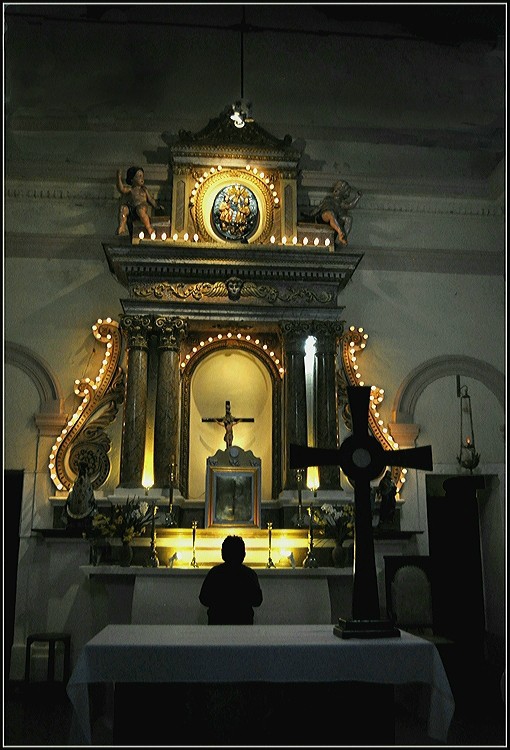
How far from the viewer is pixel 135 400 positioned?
8117 millimetres

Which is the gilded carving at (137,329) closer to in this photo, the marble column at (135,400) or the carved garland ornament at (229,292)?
the marble column at (135,400)

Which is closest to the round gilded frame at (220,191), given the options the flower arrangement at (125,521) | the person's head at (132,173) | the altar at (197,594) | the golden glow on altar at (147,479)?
the person's head at (132,173)

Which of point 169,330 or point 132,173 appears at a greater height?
point 132,173

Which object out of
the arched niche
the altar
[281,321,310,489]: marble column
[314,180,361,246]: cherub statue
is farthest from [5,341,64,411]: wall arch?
[314,180,361,246]: cherub statue

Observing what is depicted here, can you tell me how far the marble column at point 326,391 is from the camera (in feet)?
26.6

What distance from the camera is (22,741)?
16.3 ft

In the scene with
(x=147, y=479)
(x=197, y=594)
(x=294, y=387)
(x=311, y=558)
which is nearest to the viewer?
(x=197, y=594)

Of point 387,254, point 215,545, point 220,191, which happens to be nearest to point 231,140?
point 220,191

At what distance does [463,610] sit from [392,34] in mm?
6736

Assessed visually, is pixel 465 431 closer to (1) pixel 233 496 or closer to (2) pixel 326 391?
(2) pixel 326 391

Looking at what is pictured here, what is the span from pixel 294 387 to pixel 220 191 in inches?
104

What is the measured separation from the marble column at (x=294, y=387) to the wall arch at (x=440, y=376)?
1.37m

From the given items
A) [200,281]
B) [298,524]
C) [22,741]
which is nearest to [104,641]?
[22,741]

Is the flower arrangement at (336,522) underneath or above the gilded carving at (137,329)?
underneath
